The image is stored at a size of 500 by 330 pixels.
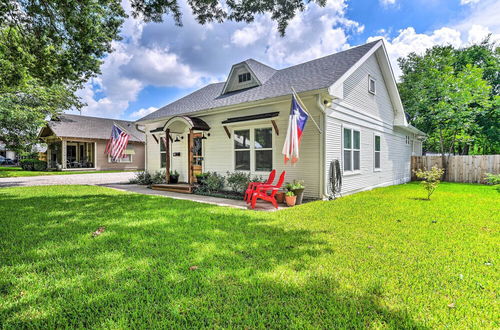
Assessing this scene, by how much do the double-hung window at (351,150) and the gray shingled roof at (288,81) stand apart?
2.23 meters

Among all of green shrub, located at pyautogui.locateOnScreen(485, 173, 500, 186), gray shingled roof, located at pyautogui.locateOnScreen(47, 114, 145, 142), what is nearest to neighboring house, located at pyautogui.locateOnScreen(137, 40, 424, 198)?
green shrub, located at pyautogui.locateOnScreen(485, 173, 500, 186)

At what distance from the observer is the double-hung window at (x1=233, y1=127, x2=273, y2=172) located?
28.3 ft

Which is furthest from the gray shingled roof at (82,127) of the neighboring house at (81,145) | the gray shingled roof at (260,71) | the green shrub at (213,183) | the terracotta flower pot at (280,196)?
the terracotta flower pot at (280,196)

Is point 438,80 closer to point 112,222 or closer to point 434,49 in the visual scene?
point 434,49

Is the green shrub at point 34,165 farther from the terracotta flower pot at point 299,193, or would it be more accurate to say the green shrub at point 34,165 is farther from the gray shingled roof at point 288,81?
the terracotta flower pot at point 299,193

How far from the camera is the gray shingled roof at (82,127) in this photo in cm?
2312

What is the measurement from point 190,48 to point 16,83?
23.4 ft

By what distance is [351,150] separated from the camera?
9.30m

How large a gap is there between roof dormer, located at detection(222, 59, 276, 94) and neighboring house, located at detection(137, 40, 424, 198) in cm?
4

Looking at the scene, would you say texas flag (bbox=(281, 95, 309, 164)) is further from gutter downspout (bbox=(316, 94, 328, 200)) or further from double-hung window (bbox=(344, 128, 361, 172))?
double-hung window (bbox=(344, 128, 361, 172))

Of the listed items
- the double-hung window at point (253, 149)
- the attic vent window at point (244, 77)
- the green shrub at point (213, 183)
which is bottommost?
the green shrub at point (213, 183)

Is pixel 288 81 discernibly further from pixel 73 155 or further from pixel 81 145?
pixel 73 155

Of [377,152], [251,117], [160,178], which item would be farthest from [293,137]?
[160,178]

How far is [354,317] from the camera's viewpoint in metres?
2.08
